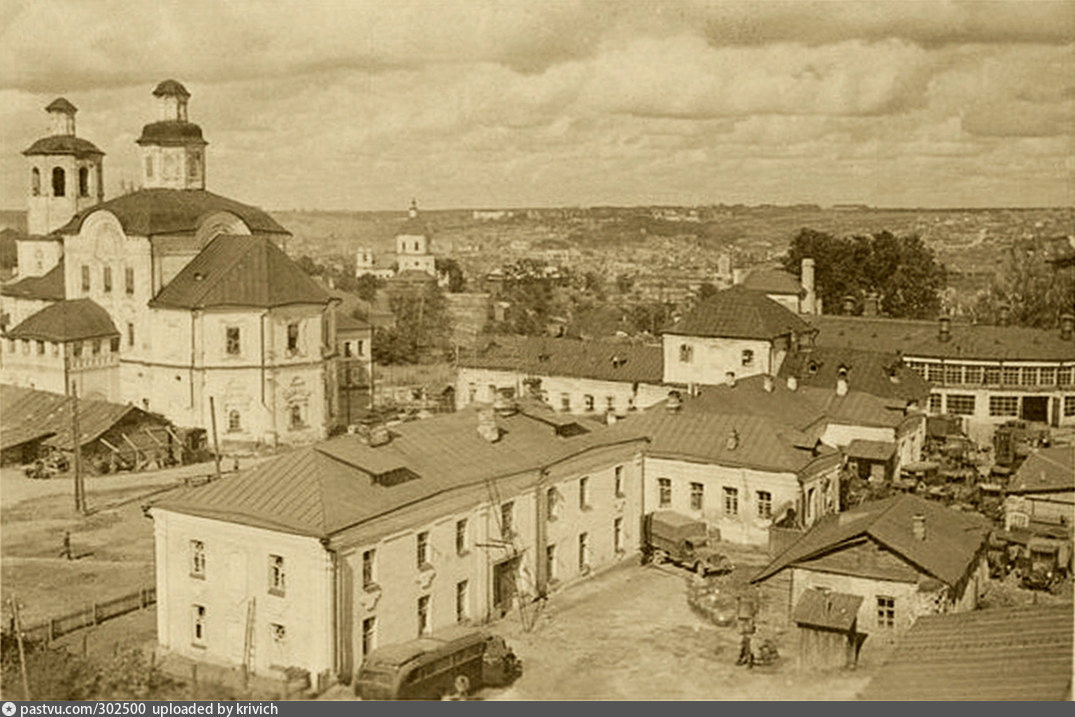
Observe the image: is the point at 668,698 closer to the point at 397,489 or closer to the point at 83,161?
the point at 397,489

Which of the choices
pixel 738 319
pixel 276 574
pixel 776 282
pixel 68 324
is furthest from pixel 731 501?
pixel 776 282

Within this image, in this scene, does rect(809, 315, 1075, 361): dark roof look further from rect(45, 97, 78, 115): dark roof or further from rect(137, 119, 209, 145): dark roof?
rect(45, 97, 78, 115): dark roof

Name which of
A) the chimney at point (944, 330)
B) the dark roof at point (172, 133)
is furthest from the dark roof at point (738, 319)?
the dark roof at point (172, 133)

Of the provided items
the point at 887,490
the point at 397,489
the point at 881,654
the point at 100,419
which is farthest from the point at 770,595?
the point at 100,419

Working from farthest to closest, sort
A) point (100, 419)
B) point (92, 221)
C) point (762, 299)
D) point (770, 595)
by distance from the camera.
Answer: point (762, 299)
point (92, 221)
point (100, 419)
point (770, 595)

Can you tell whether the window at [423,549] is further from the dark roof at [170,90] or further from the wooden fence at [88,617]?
the dark roof at [170,90]
